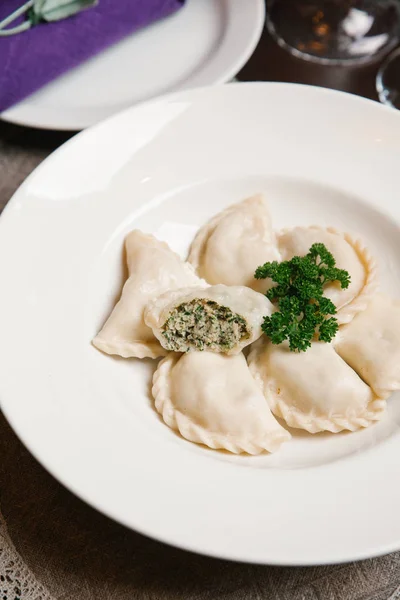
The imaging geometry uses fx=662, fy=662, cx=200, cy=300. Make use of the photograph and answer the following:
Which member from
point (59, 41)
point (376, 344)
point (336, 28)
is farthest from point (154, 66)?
point (376, 344)

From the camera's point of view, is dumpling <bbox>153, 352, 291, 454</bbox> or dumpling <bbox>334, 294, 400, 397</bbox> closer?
dumpling <bbox>153, 352, 291, 454</bbox>

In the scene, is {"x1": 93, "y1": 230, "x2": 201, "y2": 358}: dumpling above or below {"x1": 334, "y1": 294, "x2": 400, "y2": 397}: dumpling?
above

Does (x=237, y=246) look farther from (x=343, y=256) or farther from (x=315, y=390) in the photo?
(x=315, y=390)

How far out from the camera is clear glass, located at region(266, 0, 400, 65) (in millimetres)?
3602

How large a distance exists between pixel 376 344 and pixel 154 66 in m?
1.95

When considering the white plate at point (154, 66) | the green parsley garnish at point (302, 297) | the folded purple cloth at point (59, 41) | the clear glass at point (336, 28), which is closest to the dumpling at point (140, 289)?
the green parsley garnish at point (302, 297)

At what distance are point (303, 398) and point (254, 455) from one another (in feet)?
0.95

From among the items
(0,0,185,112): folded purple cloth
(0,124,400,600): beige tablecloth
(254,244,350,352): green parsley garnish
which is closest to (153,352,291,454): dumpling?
(254,244,350,352): green parsley garnish

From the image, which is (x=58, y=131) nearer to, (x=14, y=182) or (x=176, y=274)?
(x=14, y=182)

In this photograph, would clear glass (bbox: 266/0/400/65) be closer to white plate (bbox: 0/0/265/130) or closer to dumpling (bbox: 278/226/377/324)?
white plate (bbox: 0/0/265/130)

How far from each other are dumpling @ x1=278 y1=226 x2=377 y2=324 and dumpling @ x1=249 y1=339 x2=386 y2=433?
0.22 m

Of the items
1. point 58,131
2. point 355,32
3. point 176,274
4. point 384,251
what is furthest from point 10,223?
point 355,32

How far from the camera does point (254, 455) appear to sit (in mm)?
2094

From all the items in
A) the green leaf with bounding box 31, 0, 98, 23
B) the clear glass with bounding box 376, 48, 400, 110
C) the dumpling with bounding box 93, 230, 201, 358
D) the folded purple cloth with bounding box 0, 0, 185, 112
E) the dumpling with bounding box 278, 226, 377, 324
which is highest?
the green leaf with bounding box 31, 0, 98, 23
